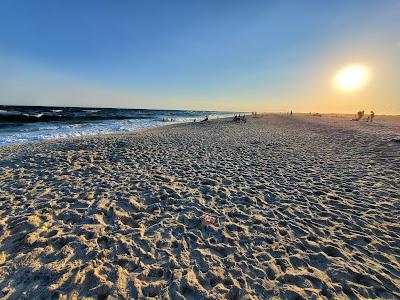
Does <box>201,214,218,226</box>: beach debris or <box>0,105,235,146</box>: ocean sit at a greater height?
<box>201,214,218,226</box>: beach debris

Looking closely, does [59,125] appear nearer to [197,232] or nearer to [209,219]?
[209,219]

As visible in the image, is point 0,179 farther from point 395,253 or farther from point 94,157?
point 395,253

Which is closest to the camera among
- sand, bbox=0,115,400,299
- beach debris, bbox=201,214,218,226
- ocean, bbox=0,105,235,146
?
sand, bbox=0,115,400,299

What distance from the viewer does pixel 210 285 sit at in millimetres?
3238

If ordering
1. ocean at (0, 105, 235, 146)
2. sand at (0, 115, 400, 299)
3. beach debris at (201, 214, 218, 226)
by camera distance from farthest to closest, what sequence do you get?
ocean at (0, 105, 235, 146), beach debris at (201, 214, 218, 226), sand at (0, 115, 400, 299)

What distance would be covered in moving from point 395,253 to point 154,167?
703cm

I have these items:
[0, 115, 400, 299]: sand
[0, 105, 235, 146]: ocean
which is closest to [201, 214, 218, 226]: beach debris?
[0, 115, 400, 299]: sand

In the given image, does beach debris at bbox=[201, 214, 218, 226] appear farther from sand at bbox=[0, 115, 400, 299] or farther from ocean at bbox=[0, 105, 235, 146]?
ocean at bbox=[0, 105, 235, 146]

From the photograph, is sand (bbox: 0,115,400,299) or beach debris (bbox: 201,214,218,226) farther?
beach debris (bbox: 201,214,218,226)

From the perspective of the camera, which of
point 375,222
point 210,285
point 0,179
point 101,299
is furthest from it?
point 0,179

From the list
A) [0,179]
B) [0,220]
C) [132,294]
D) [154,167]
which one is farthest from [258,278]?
[0,179]

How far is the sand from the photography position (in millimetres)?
3215

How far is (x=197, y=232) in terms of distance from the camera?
4438 millimetres

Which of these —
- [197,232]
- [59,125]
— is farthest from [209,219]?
[59,125]
